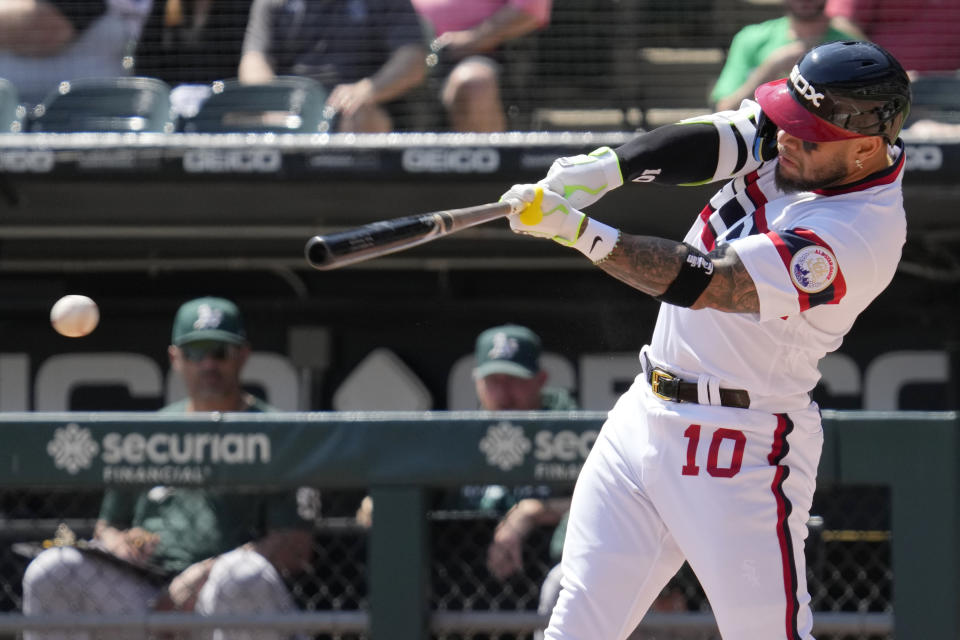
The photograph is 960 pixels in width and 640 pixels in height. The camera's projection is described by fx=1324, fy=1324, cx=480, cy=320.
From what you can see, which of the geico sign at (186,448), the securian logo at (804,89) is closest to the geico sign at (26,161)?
the geico sign at (186,448)

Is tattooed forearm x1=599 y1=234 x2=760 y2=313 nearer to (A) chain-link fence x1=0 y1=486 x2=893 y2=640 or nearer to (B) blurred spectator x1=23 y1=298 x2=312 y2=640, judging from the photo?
(A) chain-link fence x1=0 y1=486 x2=893 y2=640

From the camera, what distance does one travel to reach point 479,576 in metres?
3.23

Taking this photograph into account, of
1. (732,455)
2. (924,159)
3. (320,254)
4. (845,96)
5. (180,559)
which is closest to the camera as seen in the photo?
(320,254)

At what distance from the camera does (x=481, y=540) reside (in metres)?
3.21

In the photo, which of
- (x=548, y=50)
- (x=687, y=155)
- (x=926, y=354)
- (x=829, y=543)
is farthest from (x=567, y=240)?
(x=926, y=354)

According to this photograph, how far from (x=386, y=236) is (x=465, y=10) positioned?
3101mm

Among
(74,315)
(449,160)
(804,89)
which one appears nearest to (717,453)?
(804,89)

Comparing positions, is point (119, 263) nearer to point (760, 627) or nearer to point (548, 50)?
point (548, 50)

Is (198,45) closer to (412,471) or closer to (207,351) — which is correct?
(207,351)

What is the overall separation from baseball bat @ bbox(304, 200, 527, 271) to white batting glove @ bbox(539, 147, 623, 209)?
9.7 inches

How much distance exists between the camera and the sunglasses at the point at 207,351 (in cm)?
402

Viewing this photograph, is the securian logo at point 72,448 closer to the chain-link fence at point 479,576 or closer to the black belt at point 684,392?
the chain-link fence at point 479,576

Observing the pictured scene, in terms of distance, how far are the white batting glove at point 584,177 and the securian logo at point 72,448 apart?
1.29 m

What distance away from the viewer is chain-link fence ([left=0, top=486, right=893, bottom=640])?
315 centimetres
